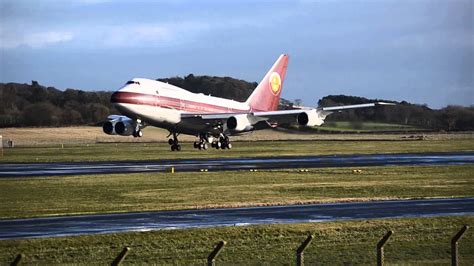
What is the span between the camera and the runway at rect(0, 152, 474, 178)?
2372 inches

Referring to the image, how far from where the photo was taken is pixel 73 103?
456 ft

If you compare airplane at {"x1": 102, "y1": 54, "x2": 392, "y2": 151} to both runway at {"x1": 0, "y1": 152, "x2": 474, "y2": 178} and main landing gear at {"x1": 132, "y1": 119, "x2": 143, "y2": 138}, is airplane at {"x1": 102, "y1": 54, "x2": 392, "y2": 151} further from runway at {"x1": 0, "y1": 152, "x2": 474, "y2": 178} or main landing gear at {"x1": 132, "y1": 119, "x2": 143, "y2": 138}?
runway at {"x1": 0, "y1": 152, "x2": 474, "y2": 178}

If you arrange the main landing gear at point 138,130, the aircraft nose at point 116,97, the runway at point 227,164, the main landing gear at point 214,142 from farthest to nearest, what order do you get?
the main landing gear at point 214,142 → the main landing gear at point 138,130 → the aircraft nose at point 116,97 → the runway at point 227,164

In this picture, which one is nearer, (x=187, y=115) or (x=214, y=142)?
(x=187, y=115)

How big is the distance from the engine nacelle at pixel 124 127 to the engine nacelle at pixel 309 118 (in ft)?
50.8

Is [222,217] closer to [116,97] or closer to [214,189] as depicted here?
[214,189]

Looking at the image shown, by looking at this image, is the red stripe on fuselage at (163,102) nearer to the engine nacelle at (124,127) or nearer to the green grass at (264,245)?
the engine nacelle at (124,127)

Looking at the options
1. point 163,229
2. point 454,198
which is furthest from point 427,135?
point 163,229

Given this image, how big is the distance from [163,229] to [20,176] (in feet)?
86.8

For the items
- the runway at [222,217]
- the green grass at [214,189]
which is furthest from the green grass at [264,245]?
the green grass at [214,189]

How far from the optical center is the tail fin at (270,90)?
10019 cm

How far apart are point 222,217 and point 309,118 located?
5399 centimetres

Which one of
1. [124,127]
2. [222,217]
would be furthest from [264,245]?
[124,127]

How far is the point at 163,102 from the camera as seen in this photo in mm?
81875
